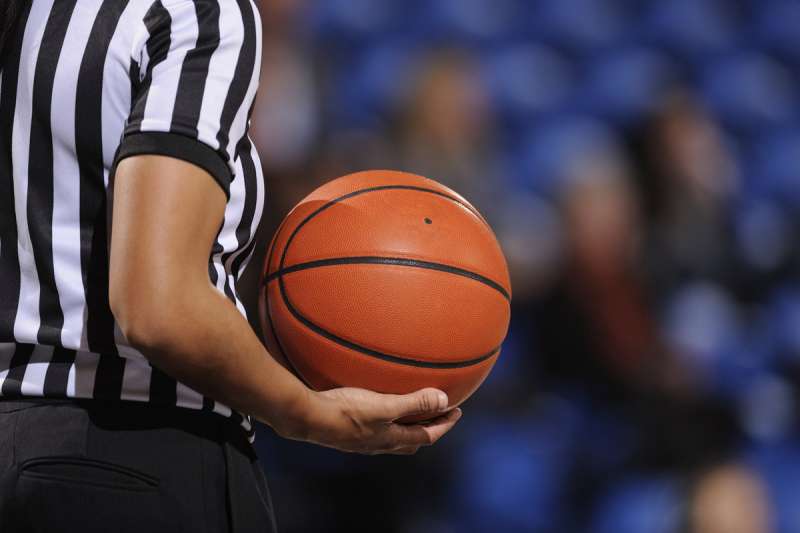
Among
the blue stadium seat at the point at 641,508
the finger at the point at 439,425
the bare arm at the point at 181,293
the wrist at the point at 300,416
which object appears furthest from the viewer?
the blue stadium seat at the point at 641,508

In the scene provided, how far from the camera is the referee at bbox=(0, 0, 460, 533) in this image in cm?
109

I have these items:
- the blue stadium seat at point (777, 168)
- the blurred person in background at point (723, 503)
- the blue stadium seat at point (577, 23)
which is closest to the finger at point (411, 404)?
the blurred person in background at point (723, 503)

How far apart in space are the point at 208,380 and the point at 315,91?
3268 mm

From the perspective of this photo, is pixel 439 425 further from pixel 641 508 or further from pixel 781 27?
pixel 781 27

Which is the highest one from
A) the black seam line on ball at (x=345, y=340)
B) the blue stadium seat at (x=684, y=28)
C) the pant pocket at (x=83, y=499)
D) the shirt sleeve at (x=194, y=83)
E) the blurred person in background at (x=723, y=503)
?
the blue stadium seat at (x=684, y=28)

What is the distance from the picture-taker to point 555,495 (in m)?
3.82

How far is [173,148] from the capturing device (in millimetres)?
1093

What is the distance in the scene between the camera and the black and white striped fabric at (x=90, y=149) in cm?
114

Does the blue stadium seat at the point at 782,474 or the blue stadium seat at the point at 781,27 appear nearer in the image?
the blue stadium seat at the point at 782,474

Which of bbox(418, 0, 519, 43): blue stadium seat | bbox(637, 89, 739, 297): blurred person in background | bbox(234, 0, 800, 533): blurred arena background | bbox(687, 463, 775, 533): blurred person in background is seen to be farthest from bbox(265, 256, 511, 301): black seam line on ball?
bbox(418, 0, 519, 43): blue stadium seat

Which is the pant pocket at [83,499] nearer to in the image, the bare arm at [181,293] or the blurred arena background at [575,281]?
the bare arm at [181,293]

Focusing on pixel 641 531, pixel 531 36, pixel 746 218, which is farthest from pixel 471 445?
pixel 531 36

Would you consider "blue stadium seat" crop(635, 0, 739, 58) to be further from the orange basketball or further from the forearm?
the forearm

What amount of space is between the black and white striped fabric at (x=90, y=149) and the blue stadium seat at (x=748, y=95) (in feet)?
15.0
